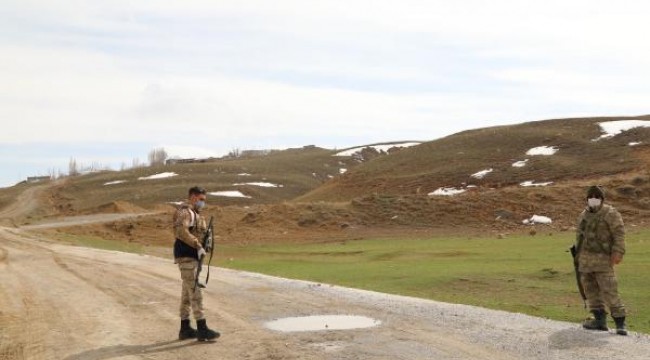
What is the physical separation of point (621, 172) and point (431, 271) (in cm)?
4401

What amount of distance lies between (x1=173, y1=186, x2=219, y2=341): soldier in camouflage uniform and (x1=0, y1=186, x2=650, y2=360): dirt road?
30 centimetres

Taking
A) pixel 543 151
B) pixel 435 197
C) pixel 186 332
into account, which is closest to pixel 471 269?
pixel 186 332

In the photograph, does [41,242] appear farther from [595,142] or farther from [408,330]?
[595,142]

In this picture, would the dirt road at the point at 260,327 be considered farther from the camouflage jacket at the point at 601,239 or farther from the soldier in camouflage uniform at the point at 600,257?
the camouflage jacket at the point at 601,239

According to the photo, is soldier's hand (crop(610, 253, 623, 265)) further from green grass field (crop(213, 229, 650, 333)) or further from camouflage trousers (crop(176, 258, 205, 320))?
camouflage trousers (crop(176, 258, 205, 320))

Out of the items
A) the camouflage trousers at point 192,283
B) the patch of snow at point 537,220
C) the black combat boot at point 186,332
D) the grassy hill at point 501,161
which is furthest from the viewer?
the grassy hill at point 501,161

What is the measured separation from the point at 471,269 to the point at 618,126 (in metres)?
63.6

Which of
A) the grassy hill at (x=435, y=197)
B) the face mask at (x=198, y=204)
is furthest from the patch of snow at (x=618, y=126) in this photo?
the face mask at (x=198, y=204)

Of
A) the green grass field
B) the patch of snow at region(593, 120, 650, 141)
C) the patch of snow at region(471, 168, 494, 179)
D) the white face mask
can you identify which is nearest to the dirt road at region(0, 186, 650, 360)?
the green grass field

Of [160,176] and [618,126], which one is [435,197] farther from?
[160,176]

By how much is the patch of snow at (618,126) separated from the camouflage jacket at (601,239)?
68.9 m

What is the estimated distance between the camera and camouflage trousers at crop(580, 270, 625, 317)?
1287 cm

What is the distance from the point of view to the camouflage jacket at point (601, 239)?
42.9 feet

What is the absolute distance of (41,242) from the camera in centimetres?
4328
